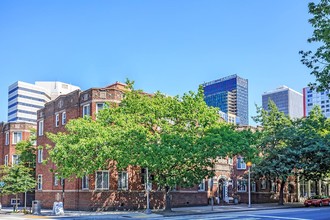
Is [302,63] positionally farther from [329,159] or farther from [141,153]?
[329,159]

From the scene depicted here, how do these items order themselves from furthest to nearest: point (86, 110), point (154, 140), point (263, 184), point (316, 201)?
point (263, 184)
point (316, 201)
point (86, 110)
point (154, 140)

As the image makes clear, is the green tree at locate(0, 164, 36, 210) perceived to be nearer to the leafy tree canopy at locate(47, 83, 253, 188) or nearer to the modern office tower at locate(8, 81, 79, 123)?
the leafy tree canopy at locate(47, 83, 253, 188)

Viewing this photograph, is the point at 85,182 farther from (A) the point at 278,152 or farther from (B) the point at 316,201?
(B) the point at 316,201

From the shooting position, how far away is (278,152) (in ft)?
146

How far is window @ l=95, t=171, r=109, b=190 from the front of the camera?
36469 mm

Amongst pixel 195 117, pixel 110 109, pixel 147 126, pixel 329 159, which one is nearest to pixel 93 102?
pixel 110 109

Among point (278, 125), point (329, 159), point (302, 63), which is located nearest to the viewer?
point (302, 63)

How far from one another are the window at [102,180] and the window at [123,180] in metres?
1.11

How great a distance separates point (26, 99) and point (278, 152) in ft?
457

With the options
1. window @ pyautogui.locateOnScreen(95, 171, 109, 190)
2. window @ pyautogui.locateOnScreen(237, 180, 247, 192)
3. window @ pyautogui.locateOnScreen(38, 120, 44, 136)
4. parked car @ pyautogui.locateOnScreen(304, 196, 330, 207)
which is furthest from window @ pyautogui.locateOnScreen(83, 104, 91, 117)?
parked car @ pyautogui.locateOnScreen(304, 196, 330, 207)

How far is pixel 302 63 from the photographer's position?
17.7 metres

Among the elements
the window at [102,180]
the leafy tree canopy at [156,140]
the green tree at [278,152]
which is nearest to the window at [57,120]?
the window at [102,180]

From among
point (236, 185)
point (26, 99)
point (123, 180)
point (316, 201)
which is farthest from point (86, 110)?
point (26, 99)

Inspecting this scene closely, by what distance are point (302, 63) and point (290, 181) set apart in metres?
41.0
